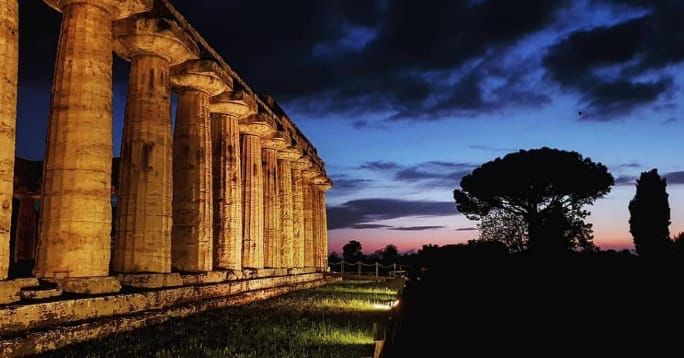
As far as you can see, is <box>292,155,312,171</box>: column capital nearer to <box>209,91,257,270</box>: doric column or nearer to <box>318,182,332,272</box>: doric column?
<box>318,182,332,272</box>: doric column

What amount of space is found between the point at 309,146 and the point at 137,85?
19734mm

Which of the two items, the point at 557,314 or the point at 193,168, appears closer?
the point at 557,314

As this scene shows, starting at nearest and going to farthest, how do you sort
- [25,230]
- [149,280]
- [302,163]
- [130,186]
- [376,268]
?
1. [149,280]
2. [130,186]
3. [25,230]
4. [302,163]
5. [376,268]

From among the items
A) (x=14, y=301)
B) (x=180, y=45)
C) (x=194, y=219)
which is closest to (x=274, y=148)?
(x=194, y=219)

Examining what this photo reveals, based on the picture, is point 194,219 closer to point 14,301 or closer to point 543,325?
point 14,301

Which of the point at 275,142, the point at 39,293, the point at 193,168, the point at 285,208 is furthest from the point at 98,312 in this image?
the point at 285,208

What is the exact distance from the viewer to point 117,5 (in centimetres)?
1181

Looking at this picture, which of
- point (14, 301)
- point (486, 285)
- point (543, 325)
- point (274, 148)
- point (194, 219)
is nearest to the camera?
point (14, 301)

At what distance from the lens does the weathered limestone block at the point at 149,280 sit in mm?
11922

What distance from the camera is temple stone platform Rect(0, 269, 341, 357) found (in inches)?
311

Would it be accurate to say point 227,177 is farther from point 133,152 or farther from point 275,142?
point 275,142

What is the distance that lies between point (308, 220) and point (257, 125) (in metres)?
13.3

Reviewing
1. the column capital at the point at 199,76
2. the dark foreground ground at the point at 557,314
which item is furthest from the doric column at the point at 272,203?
the dark foreground ground at the point at 557,314

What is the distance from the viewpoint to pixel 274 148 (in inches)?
998
